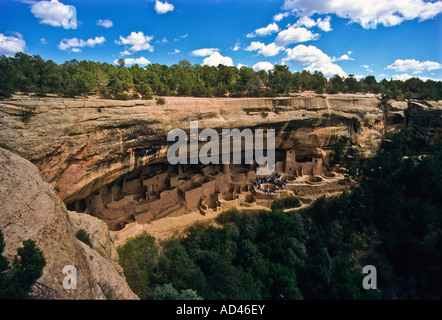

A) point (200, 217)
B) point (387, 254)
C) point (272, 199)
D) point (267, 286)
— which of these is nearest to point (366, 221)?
point (387, 254)

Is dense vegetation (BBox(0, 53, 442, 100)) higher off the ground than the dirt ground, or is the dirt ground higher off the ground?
dense vegetation (BBox(0, 53, 442, 100))

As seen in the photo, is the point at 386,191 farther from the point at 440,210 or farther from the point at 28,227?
the point at 28,227

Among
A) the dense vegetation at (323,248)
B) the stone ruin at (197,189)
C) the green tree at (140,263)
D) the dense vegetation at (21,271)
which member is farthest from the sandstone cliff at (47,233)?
the stone ruin at (197,189)

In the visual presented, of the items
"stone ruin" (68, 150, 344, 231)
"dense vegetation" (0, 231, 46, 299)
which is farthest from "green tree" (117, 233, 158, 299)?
"dense vegetation" (0, 231, 46, 299)

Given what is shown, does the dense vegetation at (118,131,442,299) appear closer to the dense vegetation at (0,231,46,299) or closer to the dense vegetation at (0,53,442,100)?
the dense vegetation at (0,231,46,299)

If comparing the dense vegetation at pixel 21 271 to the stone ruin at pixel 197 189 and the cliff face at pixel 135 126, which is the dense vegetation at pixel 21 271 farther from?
the stone ruin at pixel 197 189

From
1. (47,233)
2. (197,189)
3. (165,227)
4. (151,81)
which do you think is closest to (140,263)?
(165,227)
